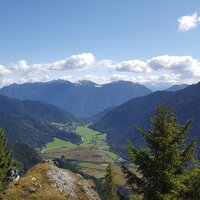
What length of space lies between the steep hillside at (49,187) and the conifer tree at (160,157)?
645 cm

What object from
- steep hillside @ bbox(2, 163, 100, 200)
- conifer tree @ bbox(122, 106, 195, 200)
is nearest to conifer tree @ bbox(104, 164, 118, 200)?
steep hillside @ bbox(2, 163, 100, 200)

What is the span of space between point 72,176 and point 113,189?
45222mm

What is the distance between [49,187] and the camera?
35.0 meters

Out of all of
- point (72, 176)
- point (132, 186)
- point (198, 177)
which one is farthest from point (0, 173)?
point (198, 177)

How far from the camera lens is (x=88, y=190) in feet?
125

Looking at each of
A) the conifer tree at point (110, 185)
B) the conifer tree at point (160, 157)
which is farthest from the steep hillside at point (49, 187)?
the conifer tree at point (110, 185)

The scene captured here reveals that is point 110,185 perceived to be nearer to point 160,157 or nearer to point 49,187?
point 49,187

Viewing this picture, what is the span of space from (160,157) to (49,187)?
11.3 m

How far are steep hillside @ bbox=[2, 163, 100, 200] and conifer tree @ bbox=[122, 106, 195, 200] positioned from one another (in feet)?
21.2

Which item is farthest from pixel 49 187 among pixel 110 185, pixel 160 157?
pixel 110 185

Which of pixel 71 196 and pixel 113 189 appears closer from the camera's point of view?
pixel 71 196

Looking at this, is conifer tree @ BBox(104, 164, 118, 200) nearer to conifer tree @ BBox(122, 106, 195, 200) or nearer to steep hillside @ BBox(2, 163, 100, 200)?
steep hillside @ BBox(2, 163, 100, 200)

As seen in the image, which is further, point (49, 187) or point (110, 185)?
point (110, 185)

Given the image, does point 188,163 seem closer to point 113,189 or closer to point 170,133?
point 170,133
